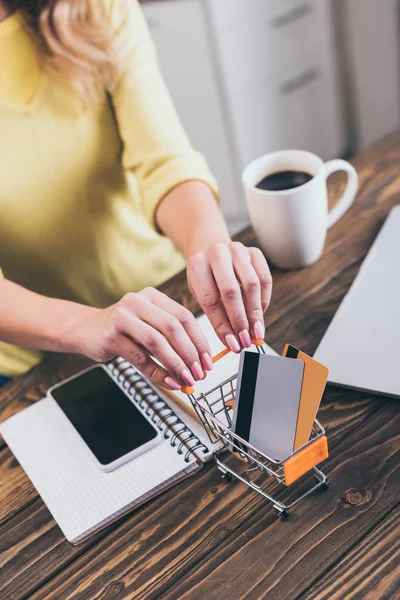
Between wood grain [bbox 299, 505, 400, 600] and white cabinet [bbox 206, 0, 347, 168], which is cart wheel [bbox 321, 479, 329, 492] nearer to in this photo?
wood grain [bbox 299, 505, 400, 600]

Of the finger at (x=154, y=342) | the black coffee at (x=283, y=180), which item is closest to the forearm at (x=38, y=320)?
the finger at (x=154, y=342)

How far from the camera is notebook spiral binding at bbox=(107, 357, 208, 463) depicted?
66 centimetres

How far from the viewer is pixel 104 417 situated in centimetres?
71

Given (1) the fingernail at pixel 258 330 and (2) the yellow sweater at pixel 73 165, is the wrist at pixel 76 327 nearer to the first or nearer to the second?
(1) the fingernail at pixel 258 330

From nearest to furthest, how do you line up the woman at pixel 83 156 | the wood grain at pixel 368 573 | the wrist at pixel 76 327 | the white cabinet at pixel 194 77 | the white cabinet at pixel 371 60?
1. the wood grain at pixel 368 573
2. the wrist at pixel 76 327
3. the woman at pixel 83 156
4. the white cabinet at pixel 194 77
5. the white cabinet at pixel 371 60

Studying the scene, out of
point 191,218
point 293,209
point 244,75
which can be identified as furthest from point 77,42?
point 244,75

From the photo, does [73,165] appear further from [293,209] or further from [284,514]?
[284,514]

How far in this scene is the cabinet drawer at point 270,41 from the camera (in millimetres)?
2186

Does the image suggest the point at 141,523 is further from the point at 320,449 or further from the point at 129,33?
the point at 129,33

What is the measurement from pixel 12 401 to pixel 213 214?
0.39 metres

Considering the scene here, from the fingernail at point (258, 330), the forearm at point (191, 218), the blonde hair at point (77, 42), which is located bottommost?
the forearm at point (191, 218)

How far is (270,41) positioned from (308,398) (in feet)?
6.59

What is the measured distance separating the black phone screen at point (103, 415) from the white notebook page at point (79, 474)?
0.01m

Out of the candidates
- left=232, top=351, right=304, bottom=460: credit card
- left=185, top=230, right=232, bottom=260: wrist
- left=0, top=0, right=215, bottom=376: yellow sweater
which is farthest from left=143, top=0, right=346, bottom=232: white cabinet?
left=232, top=351, right=304, bottom=460: credit card
